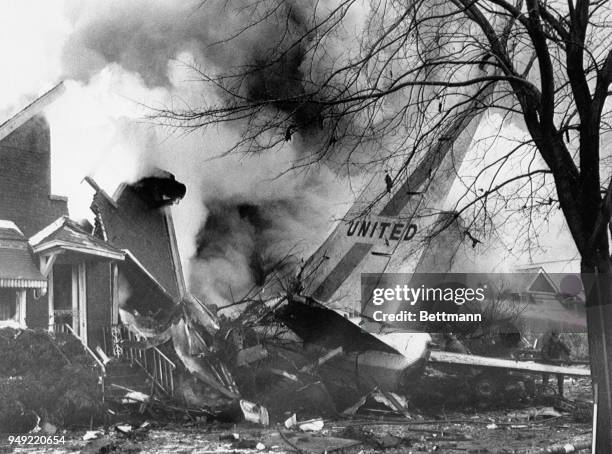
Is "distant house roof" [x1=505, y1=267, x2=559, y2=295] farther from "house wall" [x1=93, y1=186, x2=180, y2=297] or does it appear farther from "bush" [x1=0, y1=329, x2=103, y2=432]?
"bush" [x1=0, y1=329, x2=103, y2=432]

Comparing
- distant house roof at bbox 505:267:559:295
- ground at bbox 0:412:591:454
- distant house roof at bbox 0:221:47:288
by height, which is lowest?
ground at bbox 0:412:591:454

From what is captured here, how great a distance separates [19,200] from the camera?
637cm

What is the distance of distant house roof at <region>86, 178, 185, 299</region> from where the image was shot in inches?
264

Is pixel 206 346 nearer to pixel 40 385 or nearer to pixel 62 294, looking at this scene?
pixel 62 294

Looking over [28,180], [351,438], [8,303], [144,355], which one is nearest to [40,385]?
[8,303]

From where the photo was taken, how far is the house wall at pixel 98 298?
661 cm

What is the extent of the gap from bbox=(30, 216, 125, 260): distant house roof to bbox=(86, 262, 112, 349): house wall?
146 millimetres

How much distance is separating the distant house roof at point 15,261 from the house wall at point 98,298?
497mm

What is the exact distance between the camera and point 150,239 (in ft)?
22.2

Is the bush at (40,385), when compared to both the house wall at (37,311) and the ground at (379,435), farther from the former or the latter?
the ground at (379,435)

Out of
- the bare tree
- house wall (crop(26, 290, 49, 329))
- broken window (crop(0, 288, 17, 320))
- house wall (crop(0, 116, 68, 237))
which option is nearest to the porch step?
house wall (crop(26, 290, 49, 329))

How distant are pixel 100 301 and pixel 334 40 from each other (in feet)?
11.1

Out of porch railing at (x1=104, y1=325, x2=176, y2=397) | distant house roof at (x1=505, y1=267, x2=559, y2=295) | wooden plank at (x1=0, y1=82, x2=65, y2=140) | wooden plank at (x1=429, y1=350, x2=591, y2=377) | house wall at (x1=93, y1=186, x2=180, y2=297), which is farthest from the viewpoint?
wooden plank at (x1=429, y1=350, x2=591, y2=377)

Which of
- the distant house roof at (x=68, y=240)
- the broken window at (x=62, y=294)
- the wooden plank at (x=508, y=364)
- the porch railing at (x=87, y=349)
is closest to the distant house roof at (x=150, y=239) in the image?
the distant house roof at (x=68, y=240)
